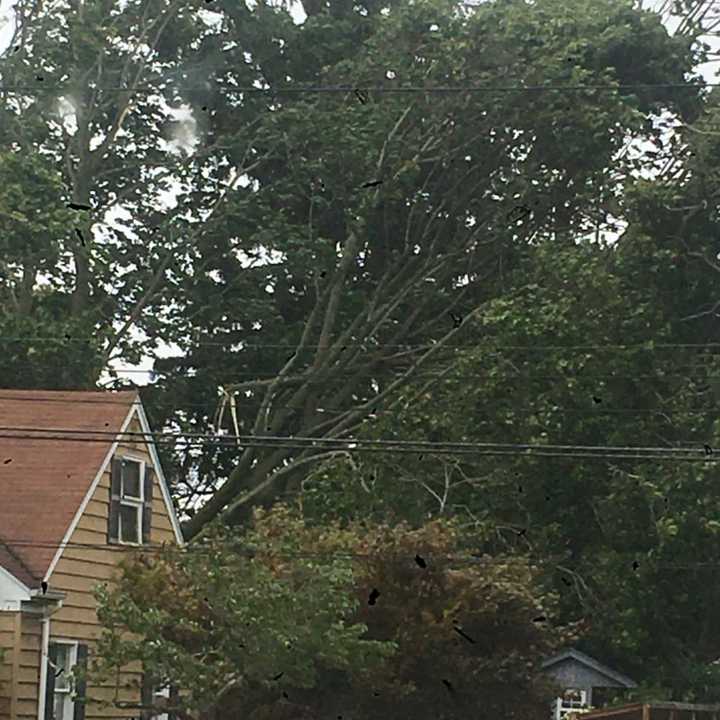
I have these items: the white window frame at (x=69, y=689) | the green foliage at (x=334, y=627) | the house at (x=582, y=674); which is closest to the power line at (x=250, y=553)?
the green foliage at (x=334, y=627)

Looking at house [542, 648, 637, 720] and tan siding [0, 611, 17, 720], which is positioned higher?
house [542, 648, 637, 720]

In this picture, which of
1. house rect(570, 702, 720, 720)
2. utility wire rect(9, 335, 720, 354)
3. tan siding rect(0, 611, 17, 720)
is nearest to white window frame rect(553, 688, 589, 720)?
house rect(570, 702, 720, 720)

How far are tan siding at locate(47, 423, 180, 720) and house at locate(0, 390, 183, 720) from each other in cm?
1

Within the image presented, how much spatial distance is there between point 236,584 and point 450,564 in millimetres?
3060

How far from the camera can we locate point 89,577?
24.9m

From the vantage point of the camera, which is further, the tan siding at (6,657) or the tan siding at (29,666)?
the tan siding at (29,666)

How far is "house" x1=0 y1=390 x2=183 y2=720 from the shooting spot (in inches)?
919

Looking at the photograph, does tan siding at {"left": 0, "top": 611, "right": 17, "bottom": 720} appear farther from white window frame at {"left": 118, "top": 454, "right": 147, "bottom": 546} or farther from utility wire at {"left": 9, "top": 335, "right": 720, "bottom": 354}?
utility wire at {"left": 9, "top": 335, "right": 720, "bottom": 354}

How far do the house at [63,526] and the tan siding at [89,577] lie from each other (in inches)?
0.6

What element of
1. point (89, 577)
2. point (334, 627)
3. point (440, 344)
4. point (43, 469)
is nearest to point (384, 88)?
point (440, 344)

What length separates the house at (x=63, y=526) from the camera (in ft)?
76.6

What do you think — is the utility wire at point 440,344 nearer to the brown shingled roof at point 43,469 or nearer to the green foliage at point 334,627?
the brown shingled roof at point 43,469

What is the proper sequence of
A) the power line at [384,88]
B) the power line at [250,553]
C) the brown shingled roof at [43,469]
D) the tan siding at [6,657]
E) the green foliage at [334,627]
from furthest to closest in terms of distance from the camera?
the power line at [384,88] < the brown shingled roof at [43,469] < the tan siding at [6,657] < the power line at [250,553] < the green foliage at [334,627]

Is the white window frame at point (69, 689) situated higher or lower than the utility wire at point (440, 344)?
lower
